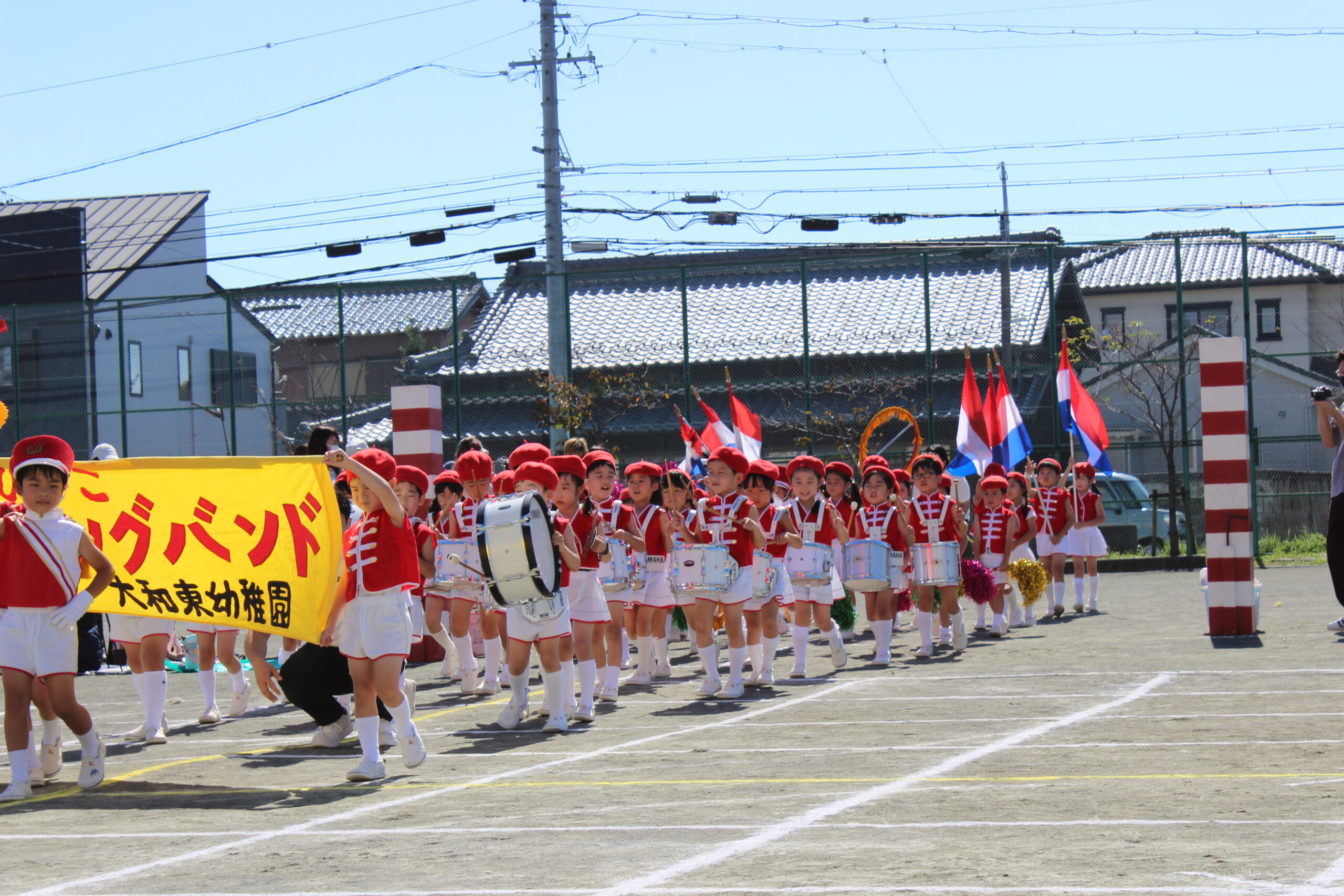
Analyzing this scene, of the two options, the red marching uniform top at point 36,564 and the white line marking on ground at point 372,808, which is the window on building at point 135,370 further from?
the red marching uniform top at point 36,564

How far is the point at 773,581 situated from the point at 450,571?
259 cm

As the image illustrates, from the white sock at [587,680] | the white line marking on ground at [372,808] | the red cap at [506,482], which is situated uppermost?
the red cap at [506,482]

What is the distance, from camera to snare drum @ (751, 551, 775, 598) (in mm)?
11930

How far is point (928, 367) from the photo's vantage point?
2728 cm

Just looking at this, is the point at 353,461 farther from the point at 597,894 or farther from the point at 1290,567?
the point at 1290,567

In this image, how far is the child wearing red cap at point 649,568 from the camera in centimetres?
1295

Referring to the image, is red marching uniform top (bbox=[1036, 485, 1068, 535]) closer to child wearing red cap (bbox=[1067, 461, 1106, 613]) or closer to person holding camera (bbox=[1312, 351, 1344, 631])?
child wearing red cap (bbox=[1067, 461, 1106, 613])

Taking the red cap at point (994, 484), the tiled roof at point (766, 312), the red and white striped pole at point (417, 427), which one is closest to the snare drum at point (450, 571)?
the red and white striped pole at point (417, 427)

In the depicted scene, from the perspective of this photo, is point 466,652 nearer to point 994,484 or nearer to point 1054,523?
point 994,484

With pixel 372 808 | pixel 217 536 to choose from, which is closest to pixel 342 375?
pixel 217 536

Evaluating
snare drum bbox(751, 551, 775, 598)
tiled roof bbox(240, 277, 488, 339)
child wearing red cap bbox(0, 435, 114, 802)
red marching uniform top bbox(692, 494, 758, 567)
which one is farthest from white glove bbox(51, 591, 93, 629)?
tiled roof bbox(240, 277, 488, 339)

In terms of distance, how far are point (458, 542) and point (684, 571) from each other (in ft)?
7.19

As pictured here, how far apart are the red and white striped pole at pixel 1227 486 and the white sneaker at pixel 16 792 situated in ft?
30.2

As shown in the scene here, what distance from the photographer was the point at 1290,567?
25.2m
